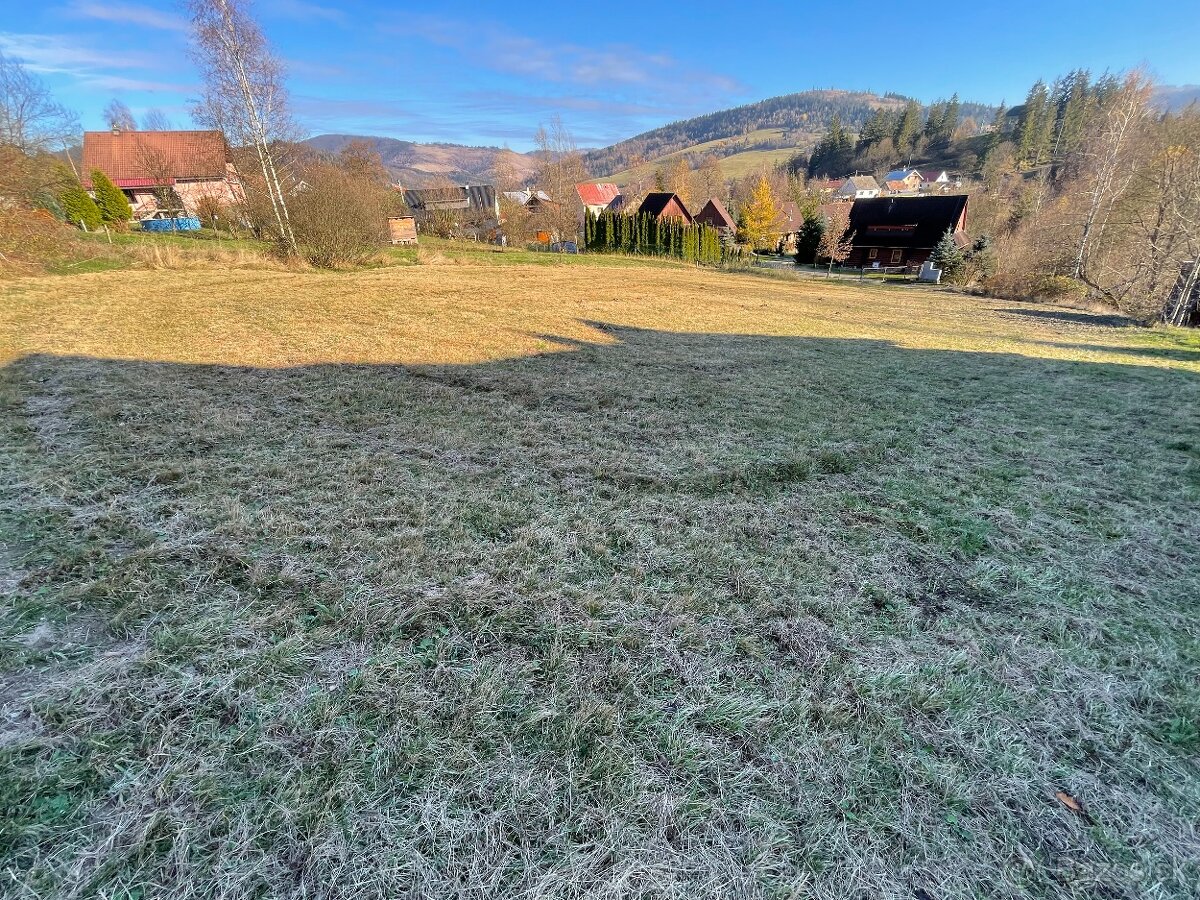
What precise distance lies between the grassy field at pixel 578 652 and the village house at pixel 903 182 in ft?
293

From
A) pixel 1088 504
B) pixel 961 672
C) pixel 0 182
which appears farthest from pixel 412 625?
pixel 0 182

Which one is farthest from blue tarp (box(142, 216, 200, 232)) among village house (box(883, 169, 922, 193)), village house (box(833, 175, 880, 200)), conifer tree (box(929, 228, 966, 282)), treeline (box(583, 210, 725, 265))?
village house (box(883, 169, 922, 193))

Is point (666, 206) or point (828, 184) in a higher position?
point (828, 184)

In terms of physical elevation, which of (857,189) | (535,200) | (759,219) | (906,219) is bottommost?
(906,219)

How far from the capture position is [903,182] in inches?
2933

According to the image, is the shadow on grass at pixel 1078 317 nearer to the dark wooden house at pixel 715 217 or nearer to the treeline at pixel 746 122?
the dark wooden house at pixel 715 217

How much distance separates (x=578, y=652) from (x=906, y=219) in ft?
151

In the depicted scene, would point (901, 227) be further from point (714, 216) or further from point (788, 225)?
point (714, 216)

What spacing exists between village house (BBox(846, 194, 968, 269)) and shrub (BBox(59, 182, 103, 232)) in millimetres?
45330

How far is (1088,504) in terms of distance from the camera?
139 inches

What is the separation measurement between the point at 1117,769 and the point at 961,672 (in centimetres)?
47

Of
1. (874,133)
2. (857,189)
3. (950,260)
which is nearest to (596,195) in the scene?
(857,189)

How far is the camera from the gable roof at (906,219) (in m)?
35.4

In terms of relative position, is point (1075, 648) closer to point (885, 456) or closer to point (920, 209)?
point (885, 456)
